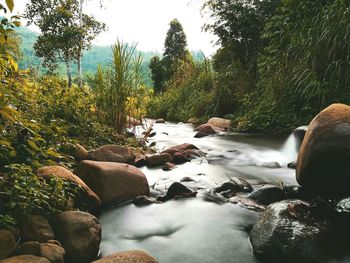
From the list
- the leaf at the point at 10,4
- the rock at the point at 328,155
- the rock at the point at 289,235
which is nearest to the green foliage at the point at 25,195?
the leaf at the point at 10,4

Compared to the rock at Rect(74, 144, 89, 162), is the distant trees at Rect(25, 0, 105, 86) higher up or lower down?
higher up

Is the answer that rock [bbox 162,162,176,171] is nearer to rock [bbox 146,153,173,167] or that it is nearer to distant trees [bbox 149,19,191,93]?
rock [bbox 146,153,173,167]

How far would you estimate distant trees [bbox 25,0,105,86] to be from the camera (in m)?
19.9

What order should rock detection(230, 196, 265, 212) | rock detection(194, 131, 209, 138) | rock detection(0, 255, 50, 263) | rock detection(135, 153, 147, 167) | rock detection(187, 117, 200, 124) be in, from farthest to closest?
rock detection(187, 117, 200, 124) < rock detection(194, 131, 209, 138) < rock detection(135, 153, 147, 167) < rock detection(230, 196, 265, 212) < rock detection(0, 255, 50, 263)

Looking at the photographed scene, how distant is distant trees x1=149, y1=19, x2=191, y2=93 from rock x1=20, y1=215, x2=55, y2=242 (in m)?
25.6

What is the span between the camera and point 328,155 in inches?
124

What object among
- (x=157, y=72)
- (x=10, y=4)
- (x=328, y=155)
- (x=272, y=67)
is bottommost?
(x=328, y=155)

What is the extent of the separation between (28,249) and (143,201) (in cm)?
166

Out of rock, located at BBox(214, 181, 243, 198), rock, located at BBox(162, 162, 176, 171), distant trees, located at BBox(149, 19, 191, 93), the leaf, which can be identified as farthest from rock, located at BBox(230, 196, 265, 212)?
distant trees, located at BBox(149, 19, 191, 93)

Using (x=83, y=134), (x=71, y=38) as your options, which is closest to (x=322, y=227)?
(x=83, y=134)

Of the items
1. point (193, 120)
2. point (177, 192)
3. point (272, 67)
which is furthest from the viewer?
point (193, 120)

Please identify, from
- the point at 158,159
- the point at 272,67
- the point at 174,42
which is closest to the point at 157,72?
the point at 174,42

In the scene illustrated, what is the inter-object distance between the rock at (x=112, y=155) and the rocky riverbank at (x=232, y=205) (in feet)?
0.05

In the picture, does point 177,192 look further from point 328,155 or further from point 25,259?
point 25,259
